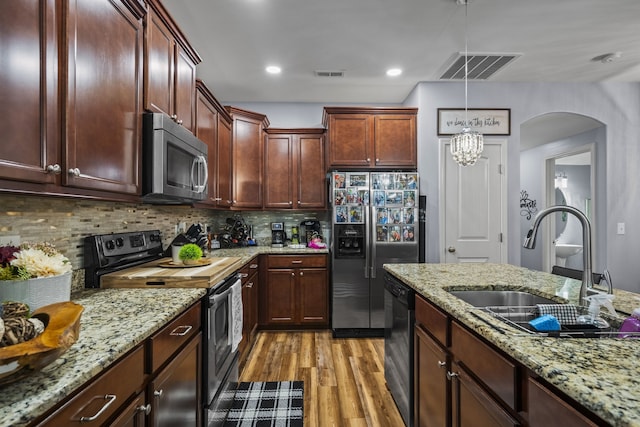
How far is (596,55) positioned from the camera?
3150 millimetres

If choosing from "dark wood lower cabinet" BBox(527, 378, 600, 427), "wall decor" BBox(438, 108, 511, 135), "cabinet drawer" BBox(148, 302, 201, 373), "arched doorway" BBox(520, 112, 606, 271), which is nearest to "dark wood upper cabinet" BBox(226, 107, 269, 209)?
"wall decor" BBox(438, 108, 511, 135)

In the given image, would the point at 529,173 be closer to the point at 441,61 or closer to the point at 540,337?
the point at 441,61

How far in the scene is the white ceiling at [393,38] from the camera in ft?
7.89

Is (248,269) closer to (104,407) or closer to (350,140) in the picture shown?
(350,140)

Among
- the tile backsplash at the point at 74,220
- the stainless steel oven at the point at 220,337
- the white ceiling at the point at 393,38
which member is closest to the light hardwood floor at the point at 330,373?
the stainless steel oven at the point at 220,337

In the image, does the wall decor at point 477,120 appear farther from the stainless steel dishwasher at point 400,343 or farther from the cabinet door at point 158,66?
the cabinet door at point 158,66

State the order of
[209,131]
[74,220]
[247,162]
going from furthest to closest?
[247,162] < [209,131] < [74,220]

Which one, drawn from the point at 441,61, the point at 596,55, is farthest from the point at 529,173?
the point at 441,61

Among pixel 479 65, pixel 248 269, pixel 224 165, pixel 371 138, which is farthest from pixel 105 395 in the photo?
pixel 479 65

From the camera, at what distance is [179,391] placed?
1.42m

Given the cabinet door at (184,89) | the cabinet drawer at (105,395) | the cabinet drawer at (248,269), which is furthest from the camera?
the cabinet drawer at (248,269)

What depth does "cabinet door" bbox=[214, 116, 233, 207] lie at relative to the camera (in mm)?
3303

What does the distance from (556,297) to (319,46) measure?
2.57 m

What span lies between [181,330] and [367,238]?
2398mm
